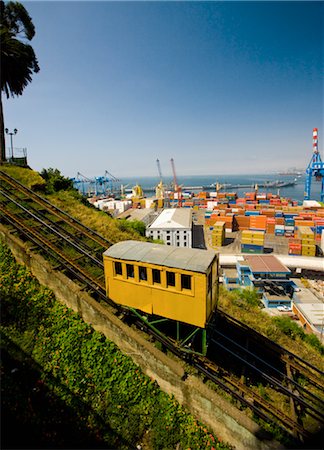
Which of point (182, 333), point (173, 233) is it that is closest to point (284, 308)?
point (173, 233)

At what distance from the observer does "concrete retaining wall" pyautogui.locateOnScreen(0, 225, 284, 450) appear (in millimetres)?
6723

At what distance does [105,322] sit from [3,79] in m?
22.2

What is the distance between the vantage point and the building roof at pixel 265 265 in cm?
3588

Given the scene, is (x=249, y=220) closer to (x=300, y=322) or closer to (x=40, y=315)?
(x=300, y=322)

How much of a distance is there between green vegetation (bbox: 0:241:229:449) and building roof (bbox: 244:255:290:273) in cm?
3182

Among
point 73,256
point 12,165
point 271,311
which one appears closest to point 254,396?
point 73,256

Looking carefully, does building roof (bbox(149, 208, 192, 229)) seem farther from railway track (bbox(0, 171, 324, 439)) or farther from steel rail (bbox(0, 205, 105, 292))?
steel rail (bbox(0, 205, 105, 292))

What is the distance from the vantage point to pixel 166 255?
780 centimetres

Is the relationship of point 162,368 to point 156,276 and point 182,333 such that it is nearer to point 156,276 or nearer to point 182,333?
point 182,333

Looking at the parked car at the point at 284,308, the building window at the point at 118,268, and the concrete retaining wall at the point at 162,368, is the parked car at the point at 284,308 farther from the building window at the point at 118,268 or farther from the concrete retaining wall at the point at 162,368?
the building window at the point at 118,268

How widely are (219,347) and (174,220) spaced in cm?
4659

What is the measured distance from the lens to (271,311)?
32.0 meters

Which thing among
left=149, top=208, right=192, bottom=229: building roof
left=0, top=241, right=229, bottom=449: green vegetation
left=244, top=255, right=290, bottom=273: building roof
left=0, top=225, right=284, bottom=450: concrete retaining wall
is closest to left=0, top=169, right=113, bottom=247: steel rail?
left=0, top=225, right=284, bottom=450: concrete retaining wall

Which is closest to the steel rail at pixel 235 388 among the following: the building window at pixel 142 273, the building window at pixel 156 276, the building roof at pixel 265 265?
the building window at pixel 142 273
